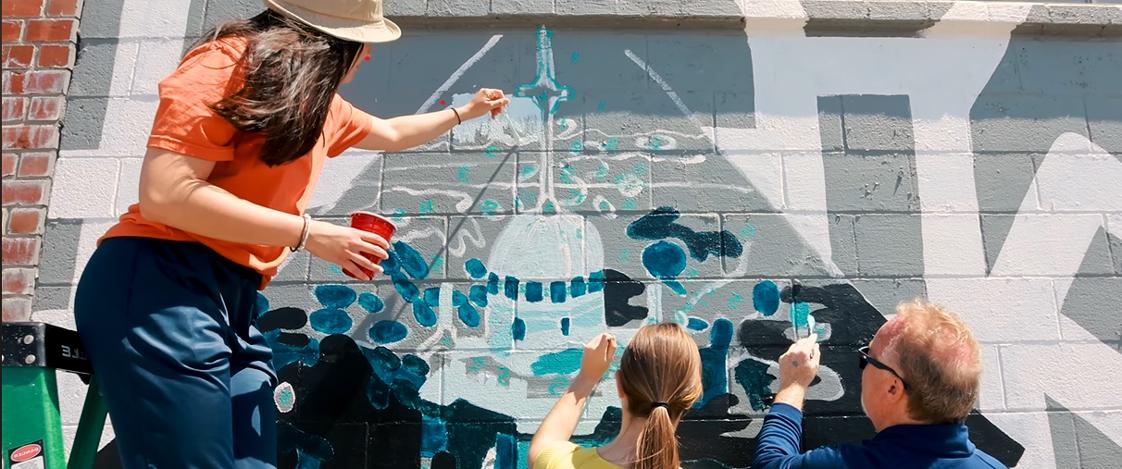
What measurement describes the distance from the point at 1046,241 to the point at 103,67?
3285mm

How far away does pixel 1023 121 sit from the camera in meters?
3.24

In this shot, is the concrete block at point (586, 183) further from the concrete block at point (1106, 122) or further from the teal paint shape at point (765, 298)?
the concrete block at point (1106, 122)

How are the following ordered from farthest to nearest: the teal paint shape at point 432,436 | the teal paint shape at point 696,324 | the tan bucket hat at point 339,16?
the teal paint shape at point 696,324
the teal paint shape at point 432,436
the tan bucket hat at point 339,16

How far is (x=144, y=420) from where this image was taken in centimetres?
183

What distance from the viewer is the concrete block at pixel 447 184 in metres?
3.12

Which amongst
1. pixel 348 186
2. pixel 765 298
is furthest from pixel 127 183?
pixel 765 298

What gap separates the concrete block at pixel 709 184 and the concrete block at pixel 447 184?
516 millimetres

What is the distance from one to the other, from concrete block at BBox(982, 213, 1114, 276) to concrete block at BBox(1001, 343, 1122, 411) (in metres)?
0.26

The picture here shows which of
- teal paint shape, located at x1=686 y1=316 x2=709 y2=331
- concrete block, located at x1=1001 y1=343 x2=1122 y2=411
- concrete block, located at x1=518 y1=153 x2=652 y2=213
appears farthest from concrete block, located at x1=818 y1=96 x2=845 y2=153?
concrete block, located at x1=1001 y1=343 x2=1122 y2=411

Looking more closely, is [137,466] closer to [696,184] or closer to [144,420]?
[144,420]

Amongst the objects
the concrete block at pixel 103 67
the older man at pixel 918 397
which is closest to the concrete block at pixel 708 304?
the older man at pixel 918 397

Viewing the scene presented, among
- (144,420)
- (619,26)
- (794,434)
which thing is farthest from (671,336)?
(619,26)

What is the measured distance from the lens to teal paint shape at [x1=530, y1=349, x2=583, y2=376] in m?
2.98

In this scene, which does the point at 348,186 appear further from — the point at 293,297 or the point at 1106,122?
the point at 1106,122
